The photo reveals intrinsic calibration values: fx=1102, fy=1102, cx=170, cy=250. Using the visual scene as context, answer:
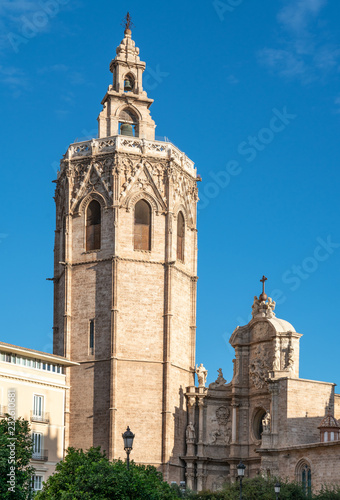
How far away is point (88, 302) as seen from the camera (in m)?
64.8

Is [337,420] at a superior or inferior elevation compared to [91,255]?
inferior

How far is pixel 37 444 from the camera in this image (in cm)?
5594

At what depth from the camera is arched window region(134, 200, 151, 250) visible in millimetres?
65500

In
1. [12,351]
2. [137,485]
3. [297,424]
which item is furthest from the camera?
[297,424]

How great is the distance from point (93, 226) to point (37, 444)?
604 inches

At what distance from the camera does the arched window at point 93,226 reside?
65.8 meters

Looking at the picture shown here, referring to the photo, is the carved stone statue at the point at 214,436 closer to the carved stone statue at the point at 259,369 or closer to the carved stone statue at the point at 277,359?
the carved stone statue at the point at 259,369

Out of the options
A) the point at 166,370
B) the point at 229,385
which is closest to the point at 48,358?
the point at 166,370

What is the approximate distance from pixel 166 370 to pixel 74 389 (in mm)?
5464

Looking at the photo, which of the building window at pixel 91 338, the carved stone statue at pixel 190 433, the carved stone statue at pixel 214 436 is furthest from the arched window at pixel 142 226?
the carved stone statue at pixel 214 436

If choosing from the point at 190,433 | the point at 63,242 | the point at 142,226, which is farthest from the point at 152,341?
the point at 63,242

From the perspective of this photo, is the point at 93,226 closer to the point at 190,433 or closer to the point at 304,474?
the point at 190,433

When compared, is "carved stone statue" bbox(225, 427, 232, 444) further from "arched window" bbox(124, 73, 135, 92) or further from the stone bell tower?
"arched window" bbox(124, 73, 135, 92)

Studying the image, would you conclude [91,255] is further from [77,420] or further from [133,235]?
[77,420]
